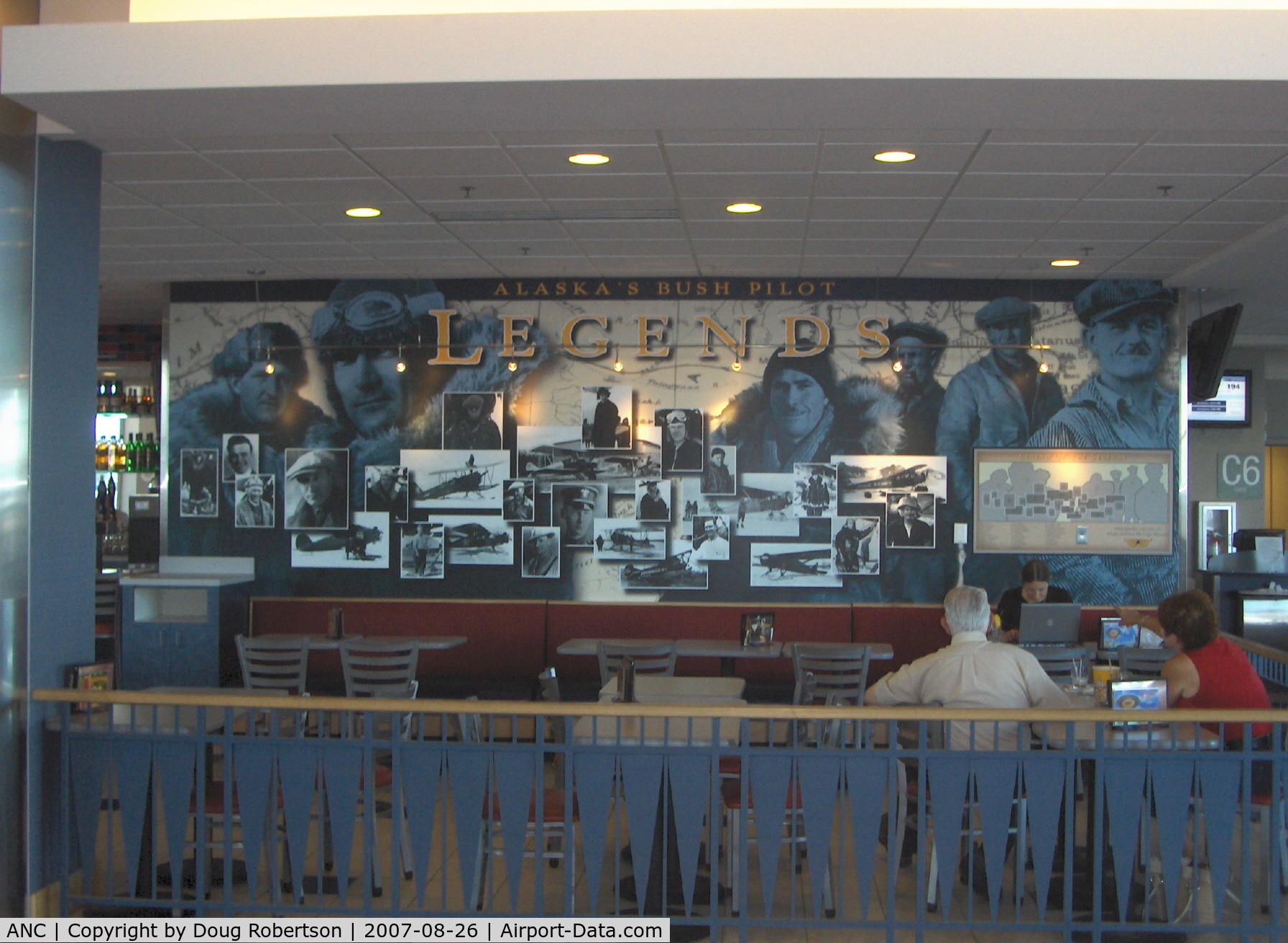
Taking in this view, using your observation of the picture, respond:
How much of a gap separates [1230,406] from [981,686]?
371 inches

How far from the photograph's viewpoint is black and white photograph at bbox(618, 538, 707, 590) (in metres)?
9.91

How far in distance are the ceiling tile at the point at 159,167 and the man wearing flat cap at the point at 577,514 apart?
403 centimetres

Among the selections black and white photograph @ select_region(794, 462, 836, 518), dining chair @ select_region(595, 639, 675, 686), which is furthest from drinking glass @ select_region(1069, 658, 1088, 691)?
black and white photograph @ select_region(794, 462, 836, 518)

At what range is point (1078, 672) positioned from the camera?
6715mm

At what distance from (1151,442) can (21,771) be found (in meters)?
8.16

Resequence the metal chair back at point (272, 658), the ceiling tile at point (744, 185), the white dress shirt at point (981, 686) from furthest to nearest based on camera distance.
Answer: the metal chair back at point (272, 658)
the ceiling tile at point (744, 185)
the white dress shirt at point (981, 686)

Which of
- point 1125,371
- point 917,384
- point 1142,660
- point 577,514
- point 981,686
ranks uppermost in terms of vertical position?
point 1125,371

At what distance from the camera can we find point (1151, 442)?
966cm

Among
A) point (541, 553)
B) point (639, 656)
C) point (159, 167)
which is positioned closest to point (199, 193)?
point (159, 167)

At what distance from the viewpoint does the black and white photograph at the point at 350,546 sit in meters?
10.1

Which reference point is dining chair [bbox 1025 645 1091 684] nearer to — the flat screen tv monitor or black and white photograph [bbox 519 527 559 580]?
black and white photograph [bbox 519 527 559 580]

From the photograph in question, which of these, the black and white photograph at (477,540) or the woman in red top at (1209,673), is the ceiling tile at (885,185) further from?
the black and white photograph at (477,540)

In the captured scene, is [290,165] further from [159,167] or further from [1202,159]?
[1202,159]

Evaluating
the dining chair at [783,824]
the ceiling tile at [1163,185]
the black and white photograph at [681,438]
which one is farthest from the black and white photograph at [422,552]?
the ceiling tile at [1163,185]
